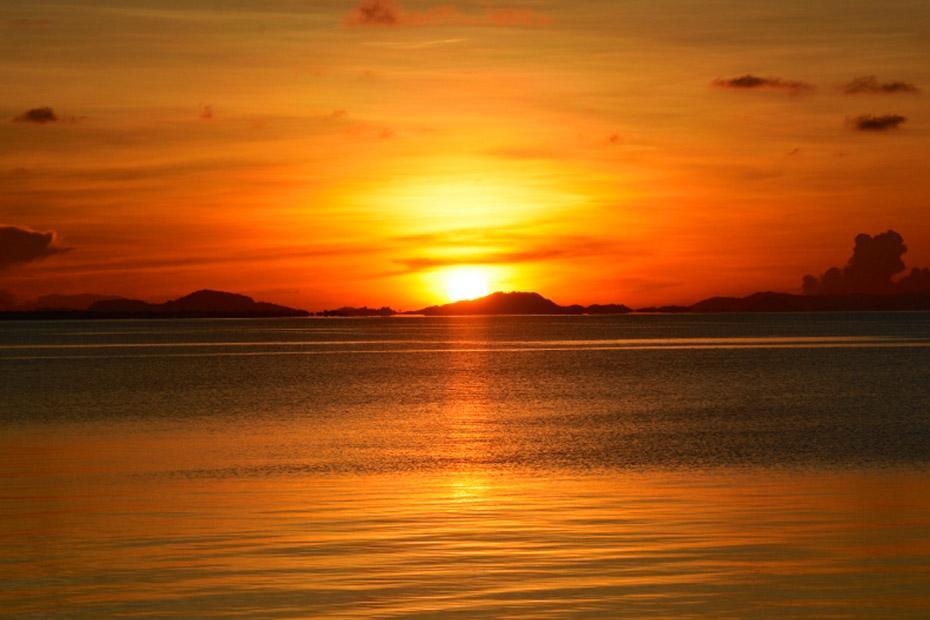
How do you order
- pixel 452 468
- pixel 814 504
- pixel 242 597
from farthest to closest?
pixel 452 468
pixel 814 504
pixel 242 597

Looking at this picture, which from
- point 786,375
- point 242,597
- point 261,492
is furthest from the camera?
point 786,375

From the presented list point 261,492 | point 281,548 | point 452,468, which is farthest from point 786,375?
point 281,548

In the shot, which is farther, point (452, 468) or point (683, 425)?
point (683, 425)

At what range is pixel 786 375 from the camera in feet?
298

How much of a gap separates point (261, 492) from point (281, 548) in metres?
7.48

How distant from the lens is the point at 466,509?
25.7 meters

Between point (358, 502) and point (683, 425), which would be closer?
point (358, 502)

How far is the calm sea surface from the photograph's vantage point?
17375 mm

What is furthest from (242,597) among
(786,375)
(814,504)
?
(786,375)

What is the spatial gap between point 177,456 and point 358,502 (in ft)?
39.1

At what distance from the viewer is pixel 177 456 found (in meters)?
37.2

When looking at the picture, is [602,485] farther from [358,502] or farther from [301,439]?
[301,439]

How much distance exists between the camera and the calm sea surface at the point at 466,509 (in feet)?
Result: 57.0

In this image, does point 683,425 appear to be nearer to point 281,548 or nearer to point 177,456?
point 177,456
